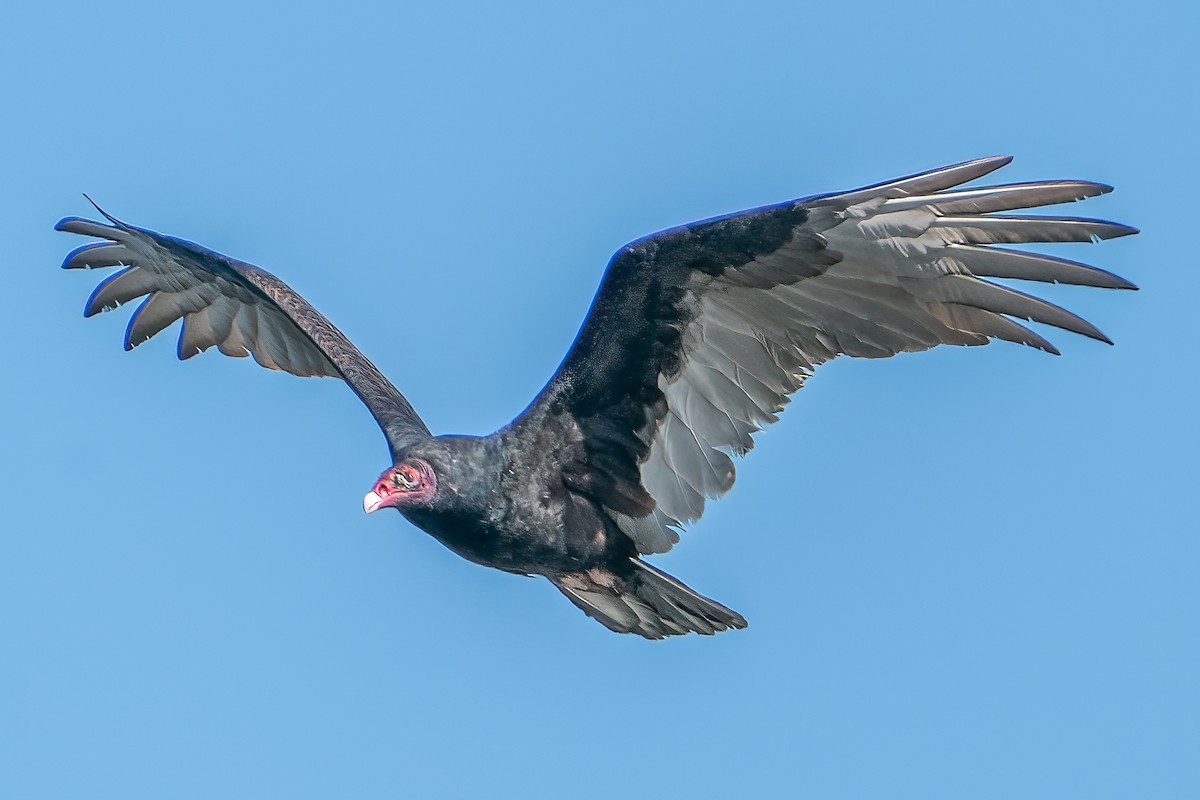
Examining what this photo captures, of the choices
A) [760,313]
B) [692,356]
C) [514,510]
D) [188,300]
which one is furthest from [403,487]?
[188,300]

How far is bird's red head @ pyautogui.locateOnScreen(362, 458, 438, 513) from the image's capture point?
739 centimetres

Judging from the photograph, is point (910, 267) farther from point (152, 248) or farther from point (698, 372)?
point (152, 248)

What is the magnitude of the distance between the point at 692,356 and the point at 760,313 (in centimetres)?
41

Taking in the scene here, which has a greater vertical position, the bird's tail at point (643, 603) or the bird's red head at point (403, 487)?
the bird's red head at point (403, 487)

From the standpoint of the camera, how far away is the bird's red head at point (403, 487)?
739 cm

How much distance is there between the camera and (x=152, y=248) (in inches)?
382

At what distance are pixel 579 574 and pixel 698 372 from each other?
1319 mm

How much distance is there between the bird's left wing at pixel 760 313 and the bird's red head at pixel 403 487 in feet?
1.98

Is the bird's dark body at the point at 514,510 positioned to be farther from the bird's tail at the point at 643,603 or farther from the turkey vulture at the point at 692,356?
the bird's tail at the point at 643,603

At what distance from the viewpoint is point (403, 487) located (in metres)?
7.45

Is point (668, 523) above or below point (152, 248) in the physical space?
below

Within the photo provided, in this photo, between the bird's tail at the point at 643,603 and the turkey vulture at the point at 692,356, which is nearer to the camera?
the turkey vulture at the point at 692,356

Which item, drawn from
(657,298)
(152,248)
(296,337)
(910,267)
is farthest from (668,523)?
(152,248)

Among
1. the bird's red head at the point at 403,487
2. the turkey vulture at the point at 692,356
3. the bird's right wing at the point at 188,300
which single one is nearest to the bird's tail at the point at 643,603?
the turkey vulture at the point at 692,356
